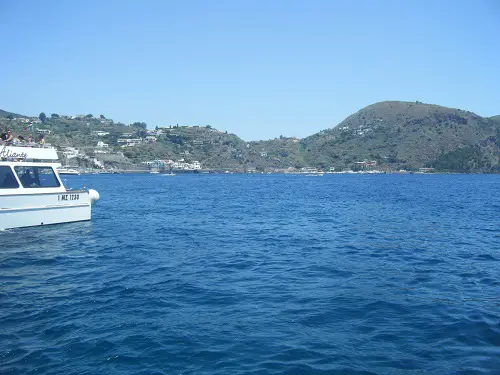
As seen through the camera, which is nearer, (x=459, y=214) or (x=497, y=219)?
(x=497, y=219)

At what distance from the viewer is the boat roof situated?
24297 mm

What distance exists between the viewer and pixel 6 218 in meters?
23.2

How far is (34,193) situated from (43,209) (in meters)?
1.20

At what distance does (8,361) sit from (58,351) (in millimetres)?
903

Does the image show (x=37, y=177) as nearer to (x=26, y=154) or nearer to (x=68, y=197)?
(x=26, y=154)

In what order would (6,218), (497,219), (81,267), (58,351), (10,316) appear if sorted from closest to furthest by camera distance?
(58,351), (10,316), (81,267), (6,218), (497,219)

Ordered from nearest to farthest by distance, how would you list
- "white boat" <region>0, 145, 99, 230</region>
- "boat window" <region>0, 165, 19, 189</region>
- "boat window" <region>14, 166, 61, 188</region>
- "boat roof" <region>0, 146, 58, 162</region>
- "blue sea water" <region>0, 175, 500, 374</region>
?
"blue sea water" <region>0, 175, 500, 374</region> → "boat window" <region>0, 165, 19, 189</region> → "white boat" <region>0, 145, 99, 230</region> → "boat roof" <region>0, 146, 58, 162</region> → "boat window" <region>14, 166, 61, 188</region>

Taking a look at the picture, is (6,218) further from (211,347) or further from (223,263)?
(211,347)

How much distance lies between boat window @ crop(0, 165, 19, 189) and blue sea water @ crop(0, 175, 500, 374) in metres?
2.56

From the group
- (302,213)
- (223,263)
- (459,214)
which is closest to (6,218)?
(223,263)

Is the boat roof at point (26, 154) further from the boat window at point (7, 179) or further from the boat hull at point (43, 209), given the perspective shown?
the boat hull at point (43, 209)

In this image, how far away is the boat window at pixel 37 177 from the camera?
2442 centimetres

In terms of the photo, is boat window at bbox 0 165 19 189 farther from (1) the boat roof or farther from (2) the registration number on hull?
(2) the registration number on hull

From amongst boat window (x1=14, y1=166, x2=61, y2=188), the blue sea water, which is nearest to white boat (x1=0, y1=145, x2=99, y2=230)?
boat window (x1=14, y1=166, x2=61, y2=188)
